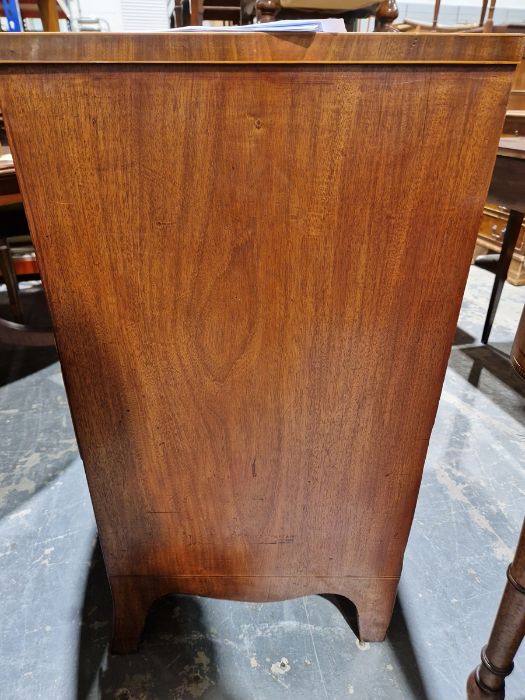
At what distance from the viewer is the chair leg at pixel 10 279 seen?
1818 mm

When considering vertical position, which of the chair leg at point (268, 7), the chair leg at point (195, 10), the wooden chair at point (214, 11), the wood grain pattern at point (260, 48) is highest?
the wooden chair at point (214, 11)

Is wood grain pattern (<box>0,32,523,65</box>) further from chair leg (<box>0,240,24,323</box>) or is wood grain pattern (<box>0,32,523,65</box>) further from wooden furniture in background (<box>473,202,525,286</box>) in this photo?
wooden furniture in background (<box>473,202,525,286</box>)

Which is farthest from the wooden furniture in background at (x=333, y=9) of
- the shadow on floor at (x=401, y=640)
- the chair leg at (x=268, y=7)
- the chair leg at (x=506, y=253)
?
the shadow on floor at (x=401, y=640)

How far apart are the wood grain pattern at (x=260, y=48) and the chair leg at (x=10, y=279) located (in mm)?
1541

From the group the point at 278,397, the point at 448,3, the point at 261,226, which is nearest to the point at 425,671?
the point at 278,397

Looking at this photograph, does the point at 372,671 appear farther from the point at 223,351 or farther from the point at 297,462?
the point at 223,351

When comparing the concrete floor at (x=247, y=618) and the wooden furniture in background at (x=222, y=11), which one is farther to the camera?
the wooden furniture in background at (x=222, y=11)

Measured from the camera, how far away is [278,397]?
25.0 inches

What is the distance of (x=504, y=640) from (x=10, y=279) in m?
1.97

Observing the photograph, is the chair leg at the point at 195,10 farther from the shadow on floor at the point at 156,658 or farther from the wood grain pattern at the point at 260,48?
the shadow on floor at the point at 156,658

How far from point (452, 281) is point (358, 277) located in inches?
4.4

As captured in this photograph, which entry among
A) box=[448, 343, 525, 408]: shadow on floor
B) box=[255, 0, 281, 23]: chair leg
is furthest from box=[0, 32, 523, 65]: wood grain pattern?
box=[448, 343, 525, 408]: shadow on floor

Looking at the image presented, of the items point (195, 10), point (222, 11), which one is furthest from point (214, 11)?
point (195, 10)

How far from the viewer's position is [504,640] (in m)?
0.70
